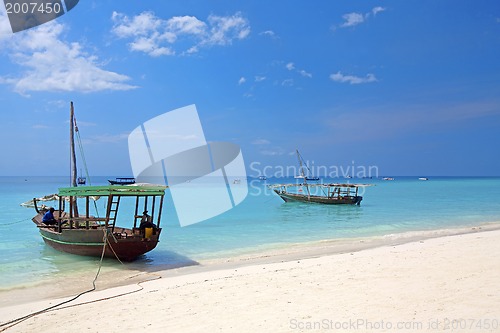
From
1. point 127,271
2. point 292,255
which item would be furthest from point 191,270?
point 292,255

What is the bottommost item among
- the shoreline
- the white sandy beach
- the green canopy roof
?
the shoreline

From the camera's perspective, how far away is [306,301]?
632cm

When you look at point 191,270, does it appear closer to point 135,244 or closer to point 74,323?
point 135,244

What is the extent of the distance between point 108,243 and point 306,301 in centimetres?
743

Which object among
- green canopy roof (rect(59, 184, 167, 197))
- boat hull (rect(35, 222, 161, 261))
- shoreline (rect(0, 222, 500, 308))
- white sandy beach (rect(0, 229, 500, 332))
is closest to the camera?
white sandy beach (rect(0, 229, 500, 332))

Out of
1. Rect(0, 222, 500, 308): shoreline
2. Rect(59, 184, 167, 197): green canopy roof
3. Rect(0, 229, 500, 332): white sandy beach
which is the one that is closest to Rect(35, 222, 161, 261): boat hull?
Rect(0, 222, 500, 308): shoreline

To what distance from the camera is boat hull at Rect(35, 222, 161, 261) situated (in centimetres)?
1154

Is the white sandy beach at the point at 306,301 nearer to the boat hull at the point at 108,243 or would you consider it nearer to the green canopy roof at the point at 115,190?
the boat hull at the point at 108,243

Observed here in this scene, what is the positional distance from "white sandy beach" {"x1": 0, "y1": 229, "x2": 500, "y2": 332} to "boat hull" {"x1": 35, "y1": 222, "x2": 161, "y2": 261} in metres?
2.26

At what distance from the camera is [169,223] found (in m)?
25.5

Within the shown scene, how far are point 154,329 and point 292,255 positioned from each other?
7.70m

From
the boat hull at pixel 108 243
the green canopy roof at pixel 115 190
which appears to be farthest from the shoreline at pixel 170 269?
the green canopy roof at pixel 115 190

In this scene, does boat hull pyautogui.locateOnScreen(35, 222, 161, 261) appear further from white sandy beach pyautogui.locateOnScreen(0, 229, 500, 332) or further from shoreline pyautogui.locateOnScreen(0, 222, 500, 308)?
white sandy beach pyautogui.locateOnScreen(0, 229, 500, 332)

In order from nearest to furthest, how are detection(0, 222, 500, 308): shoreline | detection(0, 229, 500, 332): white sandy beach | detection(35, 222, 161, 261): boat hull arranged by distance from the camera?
detection(0, 229, 500, 332): white sandy beach < detection(0, 222, 500, 308): shoreline < detection(35, 222, 161, 261): boat hull
